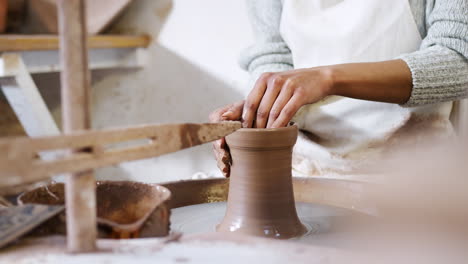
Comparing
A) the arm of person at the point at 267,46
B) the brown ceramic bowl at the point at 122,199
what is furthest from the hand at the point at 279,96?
the arm of person at the point at 267,46

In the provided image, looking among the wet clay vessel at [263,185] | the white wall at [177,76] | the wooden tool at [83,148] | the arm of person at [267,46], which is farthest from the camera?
the white wall at [177,76]

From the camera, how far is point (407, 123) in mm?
1499

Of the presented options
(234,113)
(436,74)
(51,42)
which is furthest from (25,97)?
(436,74)

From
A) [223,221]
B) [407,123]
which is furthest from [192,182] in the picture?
[407,123]

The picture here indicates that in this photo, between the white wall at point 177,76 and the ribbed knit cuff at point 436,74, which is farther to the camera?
the white wall at point 177,76

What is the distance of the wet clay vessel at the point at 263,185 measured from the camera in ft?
3.26

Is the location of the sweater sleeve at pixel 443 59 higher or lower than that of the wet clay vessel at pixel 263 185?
higher

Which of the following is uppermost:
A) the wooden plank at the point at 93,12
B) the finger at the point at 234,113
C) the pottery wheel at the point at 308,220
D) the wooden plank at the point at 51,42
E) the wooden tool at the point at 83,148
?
the wooden plank at the point at 93,12

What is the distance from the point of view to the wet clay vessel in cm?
99

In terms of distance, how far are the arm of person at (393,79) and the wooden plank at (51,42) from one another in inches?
44.2

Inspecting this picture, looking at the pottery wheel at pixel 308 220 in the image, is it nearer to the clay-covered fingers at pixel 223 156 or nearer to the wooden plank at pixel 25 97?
the clay-covered fingers at pixel 223 156

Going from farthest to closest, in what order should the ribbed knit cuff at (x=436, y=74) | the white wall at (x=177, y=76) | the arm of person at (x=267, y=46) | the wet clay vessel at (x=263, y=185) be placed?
1. the white wall at (x=177, y=76)
2. the arm of person at (x=267, y=46)
3. the ribbed knit cuff at (x=436, y=74)
4. the wet clay vessel at (x=263, y=185)

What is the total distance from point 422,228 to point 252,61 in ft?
3.18

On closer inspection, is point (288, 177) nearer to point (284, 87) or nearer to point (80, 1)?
point (284, 87)
